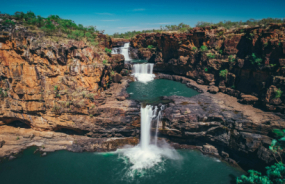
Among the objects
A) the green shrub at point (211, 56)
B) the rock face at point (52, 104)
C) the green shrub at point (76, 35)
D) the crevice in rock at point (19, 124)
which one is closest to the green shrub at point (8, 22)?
the rock face at point (52, 104)

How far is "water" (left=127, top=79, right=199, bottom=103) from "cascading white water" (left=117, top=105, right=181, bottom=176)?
3.30 m

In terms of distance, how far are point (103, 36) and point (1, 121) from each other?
17.8 metres

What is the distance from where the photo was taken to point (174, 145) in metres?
18.3

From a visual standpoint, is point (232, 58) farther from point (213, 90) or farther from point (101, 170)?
point (101, 170)

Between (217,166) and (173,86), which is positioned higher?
(173,86)

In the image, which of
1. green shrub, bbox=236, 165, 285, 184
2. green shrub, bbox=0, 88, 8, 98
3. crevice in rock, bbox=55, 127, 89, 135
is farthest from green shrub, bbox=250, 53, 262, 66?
green shrub, bbox=0, 88, 8, 98

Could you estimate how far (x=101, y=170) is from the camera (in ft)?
50.1

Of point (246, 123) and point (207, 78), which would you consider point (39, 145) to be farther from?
point (207, 78)

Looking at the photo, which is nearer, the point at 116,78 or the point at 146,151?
the point at 146,151

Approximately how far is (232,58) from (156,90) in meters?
12.3

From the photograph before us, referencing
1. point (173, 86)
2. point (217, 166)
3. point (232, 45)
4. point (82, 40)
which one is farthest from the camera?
point (173, 86)

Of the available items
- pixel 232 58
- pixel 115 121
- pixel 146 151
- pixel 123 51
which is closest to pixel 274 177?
pixel 146 151

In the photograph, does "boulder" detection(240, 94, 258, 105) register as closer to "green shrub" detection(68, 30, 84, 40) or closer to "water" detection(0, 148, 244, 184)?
"water" detection(0, 148, 244, 184)

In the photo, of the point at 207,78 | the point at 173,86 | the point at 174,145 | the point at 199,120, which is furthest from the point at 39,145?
the point at 207,78
